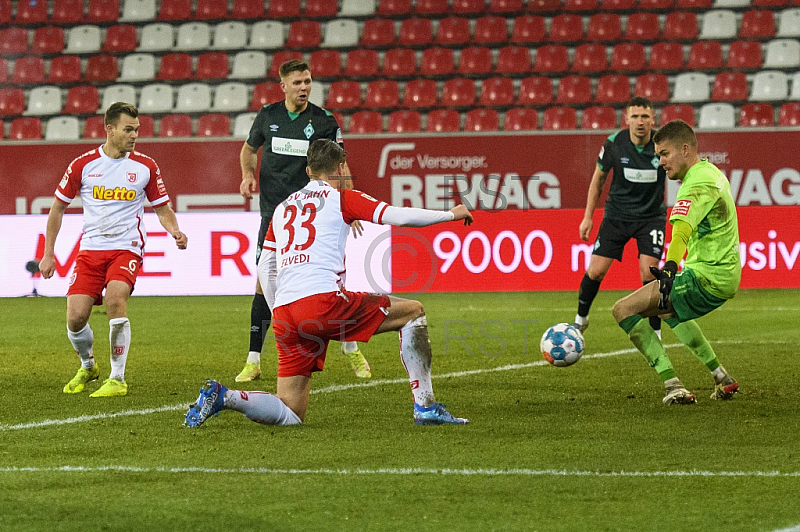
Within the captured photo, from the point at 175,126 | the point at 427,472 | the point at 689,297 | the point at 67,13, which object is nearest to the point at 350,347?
the point at 689,297

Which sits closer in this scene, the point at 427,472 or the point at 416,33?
the point at 427,472

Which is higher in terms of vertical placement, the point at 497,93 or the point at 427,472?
the point at 497,93

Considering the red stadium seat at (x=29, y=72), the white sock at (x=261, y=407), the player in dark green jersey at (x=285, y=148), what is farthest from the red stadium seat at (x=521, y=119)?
the white sock at (x=261, y=407)

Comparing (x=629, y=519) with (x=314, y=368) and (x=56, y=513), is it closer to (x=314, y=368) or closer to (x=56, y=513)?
(x=56, y=513)

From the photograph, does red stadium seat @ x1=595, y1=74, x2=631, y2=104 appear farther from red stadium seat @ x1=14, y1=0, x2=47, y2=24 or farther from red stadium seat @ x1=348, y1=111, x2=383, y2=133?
red stadium seat @ x1=14, y1=0, x2=47, y2=24

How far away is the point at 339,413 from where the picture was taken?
6.52 metres

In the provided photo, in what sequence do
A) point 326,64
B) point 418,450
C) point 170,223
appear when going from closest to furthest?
point 418,450 < point 170,223 < point 326,64

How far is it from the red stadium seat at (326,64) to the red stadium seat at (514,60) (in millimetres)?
2621

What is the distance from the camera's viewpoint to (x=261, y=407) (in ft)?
18.9

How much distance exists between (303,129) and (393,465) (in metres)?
3.93

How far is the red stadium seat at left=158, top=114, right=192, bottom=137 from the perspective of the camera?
18984 millimetres

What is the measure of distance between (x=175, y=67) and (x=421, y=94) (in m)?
4.27

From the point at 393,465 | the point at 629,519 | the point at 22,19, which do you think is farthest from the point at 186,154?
the point at 629,519

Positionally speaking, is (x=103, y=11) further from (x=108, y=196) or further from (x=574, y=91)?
(x=108, y=196)
